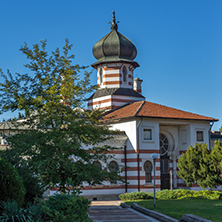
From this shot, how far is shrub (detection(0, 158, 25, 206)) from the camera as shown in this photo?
32.3 ft

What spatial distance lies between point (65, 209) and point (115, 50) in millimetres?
27644

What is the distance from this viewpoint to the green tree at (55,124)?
16.0 metres

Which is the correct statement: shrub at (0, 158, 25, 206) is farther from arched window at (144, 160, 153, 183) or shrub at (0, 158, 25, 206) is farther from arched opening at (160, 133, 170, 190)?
arched opening at (160, 133, 170, 190)

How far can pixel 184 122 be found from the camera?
1202 inches

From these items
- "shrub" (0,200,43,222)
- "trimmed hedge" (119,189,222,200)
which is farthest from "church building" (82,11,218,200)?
"shrub" (0,200,43,222)

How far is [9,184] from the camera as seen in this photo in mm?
9898

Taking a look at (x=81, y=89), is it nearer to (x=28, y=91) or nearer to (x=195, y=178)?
(x=28, y=91)

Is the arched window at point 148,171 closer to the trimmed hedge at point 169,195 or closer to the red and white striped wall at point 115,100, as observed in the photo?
the trimmed hedge at point 169,195

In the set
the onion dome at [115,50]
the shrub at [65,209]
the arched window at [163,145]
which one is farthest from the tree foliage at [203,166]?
the shrub at [65,209]

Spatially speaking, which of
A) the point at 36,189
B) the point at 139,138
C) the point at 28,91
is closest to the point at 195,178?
the point at 139,138

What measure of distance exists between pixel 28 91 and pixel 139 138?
1240cm

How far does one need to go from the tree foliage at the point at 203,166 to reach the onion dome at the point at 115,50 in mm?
13639

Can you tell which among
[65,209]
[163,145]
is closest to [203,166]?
[163,145]

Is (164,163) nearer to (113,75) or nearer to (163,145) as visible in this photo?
(163,145)
